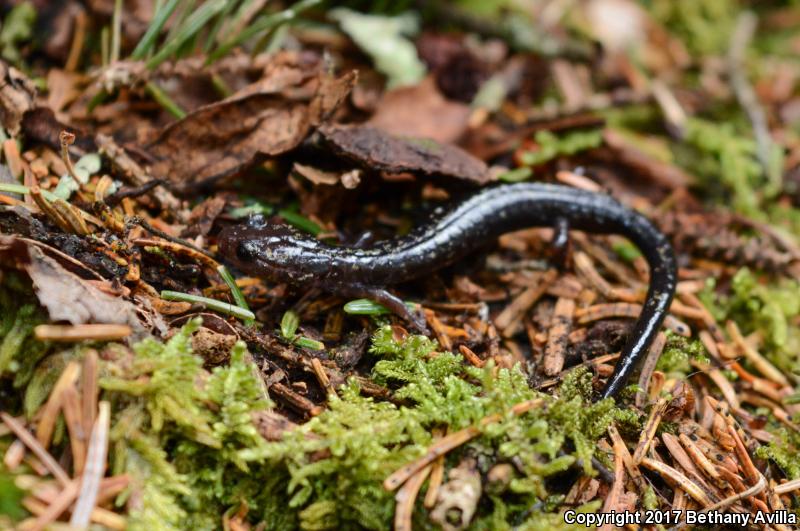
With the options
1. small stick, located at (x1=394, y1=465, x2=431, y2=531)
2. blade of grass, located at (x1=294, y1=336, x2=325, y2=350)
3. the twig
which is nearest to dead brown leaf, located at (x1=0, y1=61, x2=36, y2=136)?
blade of grass, located at (x1=294, y1=336, x2=325, y2=350)

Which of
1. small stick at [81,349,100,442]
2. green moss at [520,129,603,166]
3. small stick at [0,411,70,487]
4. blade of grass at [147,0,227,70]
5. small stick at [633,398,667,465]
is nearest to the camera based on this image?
small stick at [0,411,70,487]

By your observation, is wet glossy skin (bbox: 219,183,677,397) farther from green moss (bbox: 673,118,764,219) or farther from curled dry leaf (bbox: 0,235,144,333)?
green moss (bbox: 673,118,764,219)

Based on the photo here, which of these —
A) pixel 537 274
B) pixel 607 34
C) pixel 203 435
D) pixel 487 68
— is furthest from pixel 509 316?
pixel 607 34

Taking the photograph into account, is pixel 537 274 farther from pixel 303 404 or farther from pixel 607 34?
pixel 607 34

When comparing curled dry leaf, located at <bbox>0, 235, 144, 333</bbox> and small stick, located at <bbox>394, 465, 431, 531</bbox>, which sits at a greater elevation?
curled dry leaf, located at <bbox>0, 235, 144, 333</bbox>

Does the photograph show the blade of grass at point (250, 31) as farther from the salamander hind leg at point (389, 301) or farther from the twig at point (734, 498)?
the twig at point (734, 498)

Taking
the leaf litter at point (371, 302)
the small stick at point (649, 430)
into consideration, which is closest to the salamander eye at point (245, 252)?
the leaf litter at point (371, 302)
